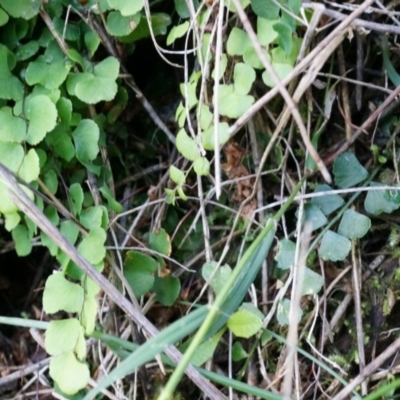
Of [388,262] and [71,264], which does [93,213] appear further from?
[388,262]

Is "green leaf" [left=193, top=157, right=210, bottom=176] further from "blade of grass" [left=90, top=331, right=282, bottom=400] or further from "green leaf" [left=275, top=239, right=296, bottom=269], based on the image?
"blade of grass" [left=90, top=331, right=282, bottom=400]

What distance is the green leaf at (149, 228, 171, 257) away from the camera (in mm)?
895

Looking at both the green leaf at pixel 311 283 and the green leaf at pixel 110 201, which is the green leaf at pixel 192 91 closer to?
the green leaf at pixel 110 201

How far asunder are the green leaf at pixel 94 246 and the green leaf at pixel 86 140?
0.12 meters

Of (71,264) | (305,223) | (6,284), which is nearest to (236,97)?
(305,223)

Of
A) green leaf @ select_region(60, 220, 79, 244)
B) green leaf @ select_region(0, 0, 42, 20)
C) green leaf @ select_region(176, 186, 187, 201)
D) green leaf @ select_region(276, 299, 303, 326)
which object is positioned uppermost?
green leaf @ select_region(0, 0, 42, 20)

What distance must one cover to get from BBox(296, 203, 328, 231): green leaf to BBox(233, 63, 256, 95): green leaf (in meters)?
0.20

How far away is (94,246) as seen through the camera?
81 cm

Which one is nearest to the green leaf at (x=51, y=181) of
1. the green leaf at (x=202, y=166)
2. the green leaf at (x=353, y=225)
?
the green leaf at (x=202, y=166)

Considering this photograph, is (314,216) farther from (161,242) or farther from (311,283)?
(161,242)

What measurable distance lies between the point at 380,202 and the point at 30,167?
51 centimetres

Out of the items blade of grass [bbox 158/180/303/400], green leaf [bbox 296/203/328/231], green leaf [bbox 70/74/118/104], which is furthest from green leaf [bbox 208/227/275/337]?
green leaf [bbox 70/74/118/104]

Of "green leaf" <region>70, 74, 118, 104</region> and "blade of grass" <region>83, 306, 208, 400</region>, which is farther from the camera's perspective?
"green leaf" <region>70, 74, 118, 104</region>

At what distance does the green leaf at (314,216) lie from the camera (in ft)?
2.63
